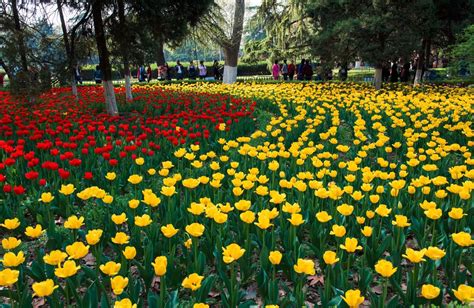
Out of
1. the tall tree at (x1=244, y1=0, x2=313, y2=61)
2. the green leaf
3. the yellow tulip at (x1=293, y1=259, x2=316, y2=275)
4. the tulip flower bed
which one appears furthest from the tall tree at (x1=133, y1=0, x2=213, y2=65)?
the tall tree at (x1=244, y1=0, x2=313, y2=61)

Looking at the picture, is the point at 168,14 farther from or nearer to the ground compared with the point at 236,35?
nearer to the ground

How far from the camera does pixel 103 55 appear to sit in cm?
889

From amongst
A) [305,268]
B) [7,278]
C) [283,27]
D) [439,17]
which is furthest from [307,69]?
[7,278]

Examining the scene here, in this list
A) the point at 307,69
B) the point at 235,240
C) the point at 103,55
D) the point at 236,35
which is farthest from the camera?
the point at 307,69

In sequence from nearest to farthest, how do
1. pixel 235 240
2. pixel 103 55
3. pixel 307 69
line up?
pixel 235 240 → pixel 103 55 → pixel 307 69

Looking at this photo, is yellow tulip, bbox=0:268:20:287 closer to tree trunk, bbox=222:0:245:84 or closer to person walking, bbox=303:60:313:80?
tree trunk, bbox=222:0:245:84

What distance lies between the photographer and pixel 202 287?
239 cm

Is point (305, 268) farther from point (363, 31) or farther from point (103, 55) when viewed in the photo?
point (363, 31)

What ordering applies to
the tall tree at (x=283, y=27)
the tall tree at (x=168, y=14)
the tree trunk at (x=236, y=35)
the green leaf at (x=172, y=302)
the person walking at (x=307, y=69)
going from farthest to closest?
the person walking at (x=307, y=69) < the tree trunk at (x=236, y=35) < the tall tree at (x=283, y=27) < the tall tree at (x=168, y=14) < the green leaf at (x=172, y=302)

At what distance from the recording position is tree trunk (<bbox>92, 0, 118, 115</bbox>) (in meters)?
8.70

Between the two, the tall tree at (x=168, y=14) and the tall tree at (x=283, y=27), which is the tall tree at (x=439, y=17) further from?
the tall tree at (x=168, y=14)

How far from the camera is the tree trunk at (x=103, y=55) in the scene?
28.6 ft

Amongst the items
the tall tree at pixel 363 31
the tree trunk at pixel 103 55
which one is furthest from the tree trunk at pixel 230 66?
the tree trunk at pixel 103 55

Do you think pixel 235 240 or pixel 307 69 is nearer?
pixel 235 240
